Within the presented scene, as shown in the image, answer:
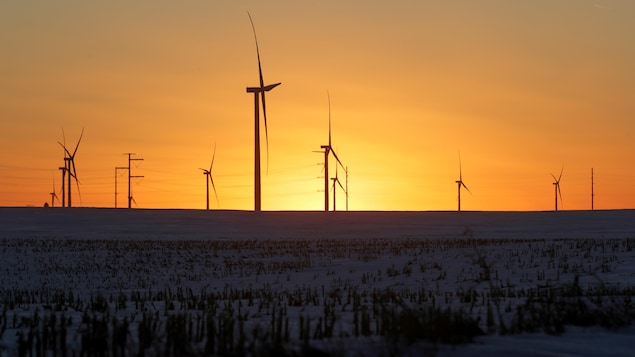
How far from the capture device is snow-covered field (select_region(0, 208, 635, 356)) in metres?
10.4

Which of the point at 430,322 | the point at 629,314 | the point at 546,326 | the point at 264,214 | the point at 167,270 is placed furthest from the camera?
the point at 264,214

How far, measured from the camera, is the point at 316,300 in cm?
1672

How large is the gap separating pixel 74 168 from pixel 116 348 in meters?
95.3

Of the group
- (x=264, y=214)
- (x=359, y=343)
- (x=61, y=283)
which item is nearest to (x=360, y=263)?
(x=61, y=283)

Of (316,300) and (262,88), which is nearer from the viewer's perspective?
(316,300)

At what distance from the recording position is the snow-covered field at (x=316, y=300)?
1038 centimetres

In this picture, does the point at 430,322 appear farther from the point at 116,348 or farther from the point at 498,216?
the point at 498,216

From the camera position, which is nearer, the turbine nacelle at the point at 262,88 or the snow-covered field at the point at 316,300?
the snow-covered field at the point at 316,300

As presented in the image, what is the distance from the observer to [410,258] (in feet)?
110

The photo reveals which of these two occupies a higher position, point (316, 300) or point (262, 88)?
point (262, 88)

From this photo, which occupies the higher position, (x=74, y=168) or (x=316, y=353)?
(x=74, y=168)

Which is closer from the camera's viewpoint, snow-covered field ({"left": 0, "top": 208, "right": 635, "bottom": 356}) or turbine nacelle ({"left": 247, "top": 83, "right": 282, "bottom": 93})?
snow-covered field ({"left": 0, "top": 208, "right": 635, "bottom": 356})

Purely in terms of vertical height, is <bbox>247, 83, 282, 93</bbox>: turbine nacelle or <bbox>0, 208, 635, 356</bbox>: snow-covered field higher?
<bbox>247, 83, 282, 93</bbox>: turbine nacelle

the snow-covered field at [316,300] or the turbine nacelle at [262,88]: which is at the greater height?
the turbine nacelle at [262,88]
